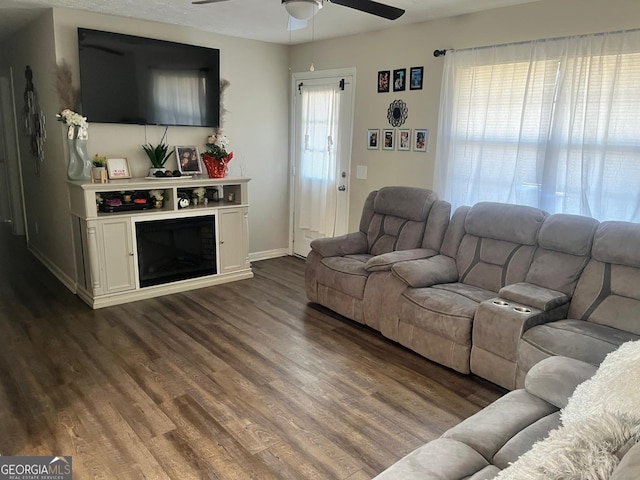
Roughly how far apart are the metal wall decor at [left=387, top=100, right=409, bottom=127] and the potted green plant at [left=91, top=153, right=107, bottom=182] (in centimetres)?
270

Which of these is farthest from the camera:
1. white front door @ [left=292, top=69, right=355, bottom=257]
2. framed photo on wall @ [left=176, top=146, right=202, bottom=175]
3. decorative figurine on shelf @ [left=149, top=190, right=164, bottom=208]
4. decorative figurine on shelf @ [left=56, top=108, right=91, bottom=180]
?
white front door @ [left=292, top=69, right=355, bottom=257]

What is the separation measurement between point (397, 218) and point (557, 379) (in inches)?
96.2

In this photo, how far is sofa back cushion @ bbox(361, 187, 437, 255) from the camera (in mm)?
3992

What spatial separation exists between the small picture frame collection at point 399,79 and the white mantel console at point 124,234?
5.56 feet

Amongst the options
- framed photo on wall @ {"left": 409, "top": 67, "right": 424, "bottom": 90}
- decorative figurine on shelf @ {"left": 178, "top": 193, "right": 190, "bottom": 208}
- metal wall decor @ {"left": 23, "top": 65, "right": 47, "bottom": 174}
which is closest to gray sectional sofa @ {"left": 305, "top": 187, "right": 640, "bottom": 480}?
framed photo on wall @ {"left": 409, "top": 67, "right": 424, "bottom": 90}

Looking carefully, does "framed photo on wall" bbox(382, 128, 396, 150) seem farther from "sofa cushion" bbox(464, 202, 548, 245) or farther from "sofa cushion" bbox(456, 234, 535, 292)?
"sofa cushion" bbox(456, 234, 535, 292)

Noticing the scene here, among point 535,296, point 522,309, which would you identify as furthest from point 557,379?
point 535,296

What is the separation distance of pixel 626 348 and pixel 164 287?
3.81m

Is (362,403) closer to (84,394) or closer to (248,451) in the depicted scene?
(248,451)

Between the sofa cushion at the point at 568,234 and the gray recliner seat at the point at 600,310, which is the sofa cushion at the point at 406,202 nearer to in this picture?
the sofa cushion at the point at 568,234

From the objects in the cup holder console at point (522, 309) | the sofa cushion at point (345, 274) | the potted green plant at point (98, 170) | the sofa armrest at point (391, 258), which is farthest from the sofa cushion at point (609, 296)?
the potted green plant at point (98, 170)

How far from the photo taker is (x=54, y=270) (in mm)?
5000

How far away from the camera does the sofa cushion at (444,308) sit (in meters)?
2.98

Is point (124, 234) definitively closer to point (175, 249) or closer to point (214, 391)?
point (175, 249)
